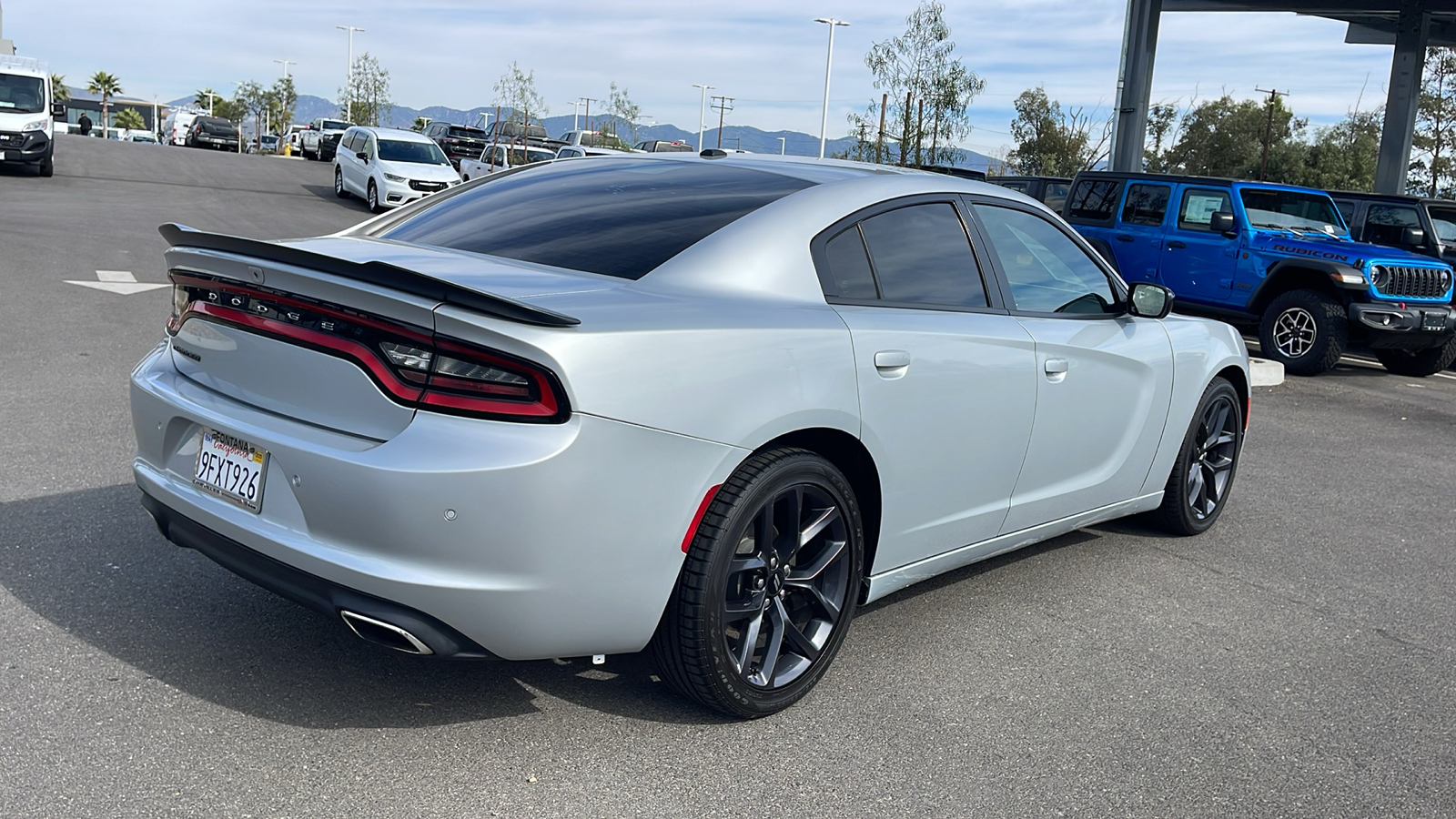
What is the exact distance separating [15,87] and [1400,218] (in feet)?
78.3

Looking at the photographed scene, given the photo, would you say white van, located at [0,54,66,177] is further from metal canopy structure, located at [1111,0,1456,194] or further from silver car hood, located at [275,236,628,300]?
silver car hood, located at [275,236,628,300]

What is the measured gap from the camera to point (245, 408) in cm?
315

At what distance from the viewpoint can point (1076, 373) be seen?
14.3ft

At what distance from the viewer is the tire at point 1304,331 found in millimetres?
12133

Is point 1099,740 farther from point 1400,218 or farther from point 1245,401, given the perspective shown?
point 1400,218

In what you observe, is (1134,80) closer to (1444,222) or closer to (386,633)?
(1444,222)

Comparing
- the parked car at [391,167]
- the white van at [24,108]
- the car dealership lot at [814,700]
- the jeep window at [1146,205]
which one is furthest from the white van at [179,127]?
the car dealership lot at [814,700]

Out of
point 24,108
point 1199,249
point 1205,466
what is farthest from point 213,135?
point 1205,466

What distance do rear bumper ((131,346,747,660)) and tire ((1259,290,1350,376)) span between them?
35.5 ft

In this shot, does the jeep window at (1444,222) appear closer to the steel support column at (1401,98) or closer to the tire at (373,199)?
the steel support column at (1401,98)

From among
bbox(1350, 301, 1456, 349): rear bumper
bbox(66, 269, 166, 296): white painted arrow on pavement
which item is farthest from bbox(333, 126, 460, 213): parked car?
bbox(1350, 301, 1456, 349): rear bumper

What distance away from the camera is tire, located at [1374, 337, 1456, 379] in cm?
1345

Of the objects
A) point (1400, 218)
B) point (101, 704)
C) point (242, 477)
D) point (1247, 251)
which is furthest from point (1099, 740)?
point (1400, 218)

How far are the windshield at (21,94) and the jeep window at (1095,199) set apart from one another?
66.6 feet
